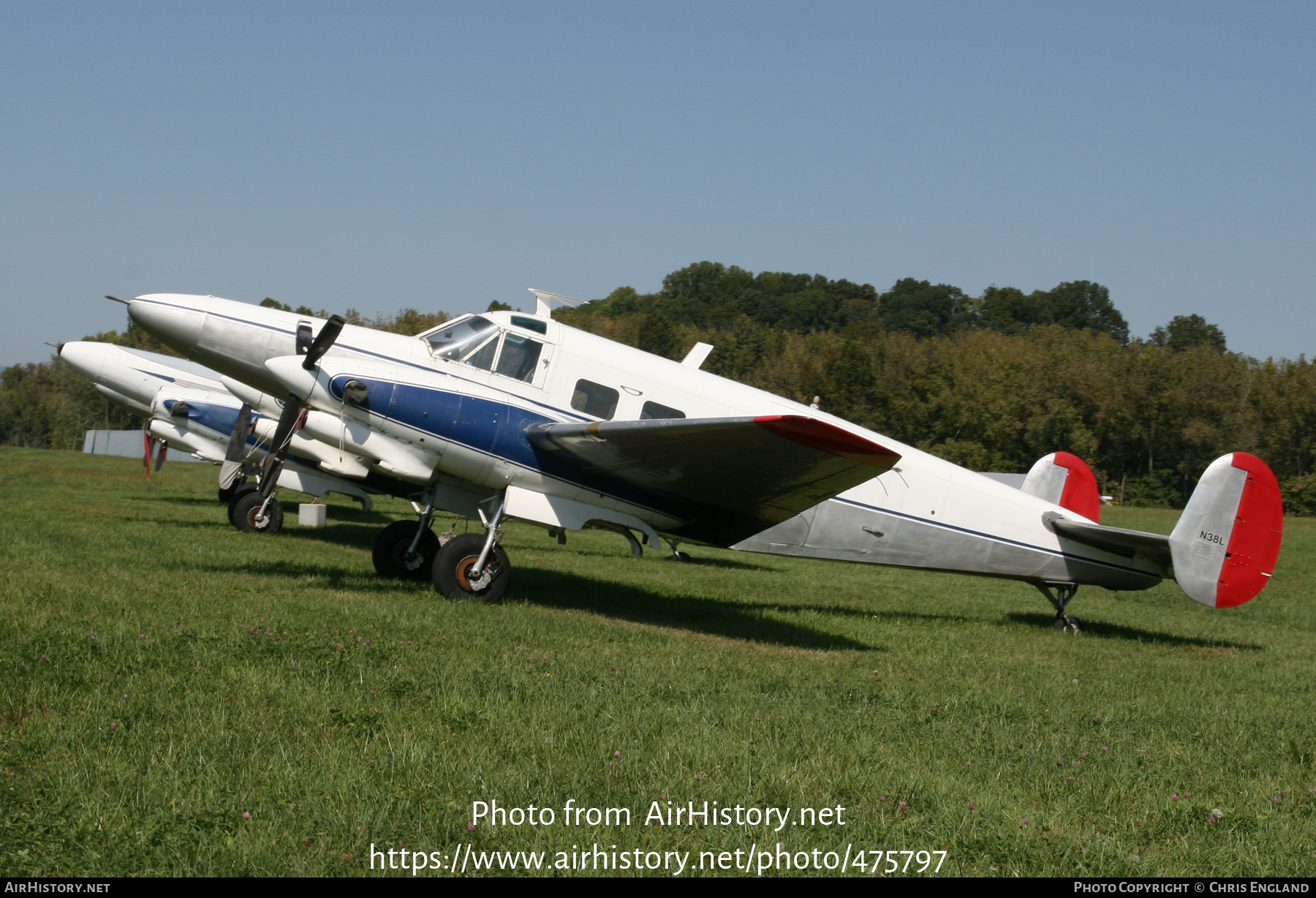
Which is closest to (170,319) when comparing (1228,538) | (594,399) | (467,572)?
(467,572)

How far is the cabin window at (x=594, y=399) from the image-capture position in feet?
34.6

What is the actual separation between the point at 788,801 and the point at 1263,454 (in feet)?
199

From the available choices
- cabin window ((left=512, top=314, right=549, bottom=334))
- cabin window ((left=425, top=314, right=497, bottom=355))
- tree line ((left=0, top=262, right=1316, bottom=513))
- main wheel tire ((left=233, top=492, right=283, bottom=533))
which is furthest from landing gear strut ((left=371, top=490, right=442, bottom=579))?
tree line ((left=0, top=262, right=1316, bottom=513))

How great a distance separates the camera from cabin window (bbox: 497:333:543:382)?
1042 centimetres

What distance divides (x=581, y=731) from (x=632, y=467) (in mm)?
5010

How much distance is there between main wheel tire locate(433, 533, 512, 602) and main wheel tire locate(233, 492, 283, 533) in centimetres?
885

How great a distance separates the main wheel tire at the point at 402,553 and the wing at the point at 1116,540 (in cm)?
822

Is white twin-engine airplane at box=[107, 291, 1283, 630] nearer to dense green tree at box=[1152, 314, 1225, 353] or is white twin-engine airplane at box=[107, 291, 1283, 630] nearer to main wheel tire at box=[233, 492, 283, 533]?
main wheel tire at box=[233, 492, 283, 533]

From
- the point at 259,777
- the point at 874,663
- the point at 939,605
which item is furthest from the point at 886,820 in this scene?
the point at 939,605

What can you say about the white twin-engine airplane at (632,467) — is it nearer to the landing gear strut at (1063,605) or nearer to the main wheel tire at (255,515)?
the landing gear strut at (1063,605)

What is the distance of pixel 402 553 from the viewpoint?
12.4 metres

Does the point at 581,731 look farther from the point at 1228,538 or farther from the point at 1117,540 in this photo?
→ the point at 1228,538

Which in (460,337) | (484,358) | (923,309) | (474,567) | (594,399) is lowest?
(474,567)

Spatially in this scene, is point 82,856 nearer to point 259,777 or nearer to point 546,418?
point 259,777
